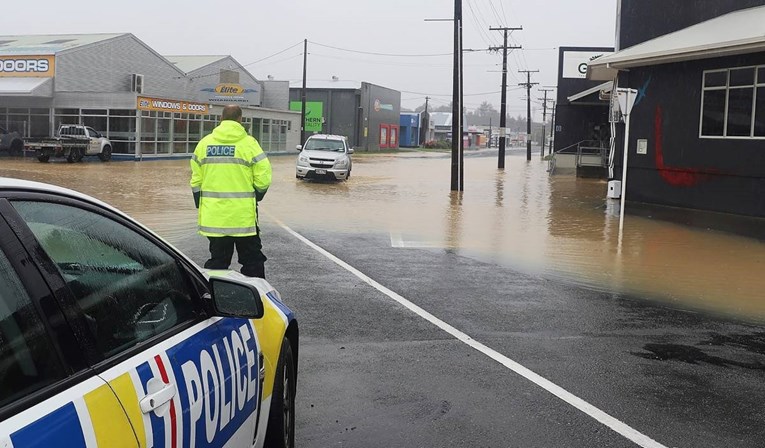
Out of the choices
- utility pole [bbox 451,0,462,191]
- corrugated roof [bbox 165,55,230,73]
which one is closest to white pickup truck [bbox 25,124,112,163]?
utility pole [bbox 451,0,462,191]

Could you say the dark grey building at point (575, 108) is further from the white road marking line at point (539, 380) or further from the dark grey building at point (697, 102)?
the white road marking line at point (539, 380)

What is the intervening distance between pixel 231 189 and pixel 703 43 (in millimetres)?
13189

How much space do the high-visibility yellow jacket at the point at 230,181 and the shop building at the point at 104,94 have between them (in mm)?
35027

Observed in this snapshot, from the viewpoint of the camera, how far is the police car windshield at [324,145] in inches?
1107

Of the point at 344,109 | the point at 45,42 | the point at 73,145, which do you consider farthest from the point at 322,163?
the point at 344,109

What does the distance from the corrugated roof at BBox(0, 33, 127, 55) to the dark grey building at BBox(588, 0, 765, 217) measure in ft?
108

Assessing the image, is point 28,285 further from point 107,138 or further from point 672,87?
point 107,138

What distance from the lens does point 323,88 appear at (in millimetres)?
76125

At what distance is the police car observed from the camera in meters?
1.96

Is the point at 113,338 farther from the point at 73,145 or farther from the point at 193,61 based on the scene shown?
the point at 193,61

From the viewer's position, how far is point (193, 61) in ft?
199

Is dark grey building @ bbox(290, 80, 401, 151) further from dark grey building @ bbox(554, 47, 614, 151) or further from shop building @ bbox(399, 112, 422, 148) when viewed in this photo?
dark grey building @ bbox(554, 47, 614, 151)

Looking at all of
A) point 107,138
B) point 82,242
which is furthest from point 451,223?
point 107,138

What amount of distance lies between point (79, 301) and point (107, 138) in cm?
4080
